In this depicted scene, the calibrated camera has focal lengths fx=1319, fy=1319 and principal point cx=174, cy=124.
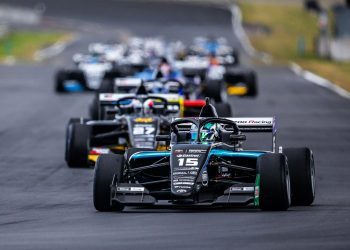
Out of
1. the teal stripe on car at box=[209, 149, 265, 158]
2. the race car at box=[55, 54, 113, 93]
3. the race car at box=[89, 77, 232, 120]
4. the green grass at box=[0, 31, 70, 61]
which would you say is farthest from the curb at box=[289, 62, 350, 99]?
the teal stripe on car at box=[209, 149, 265, 158]

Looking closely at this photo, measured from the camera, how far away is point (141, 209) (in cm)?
1512

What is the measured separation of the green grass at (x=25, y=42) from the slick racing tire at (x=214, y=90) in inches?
1473

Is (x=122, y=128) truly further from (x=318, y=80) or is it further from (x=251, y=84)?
(x=318, y=80)

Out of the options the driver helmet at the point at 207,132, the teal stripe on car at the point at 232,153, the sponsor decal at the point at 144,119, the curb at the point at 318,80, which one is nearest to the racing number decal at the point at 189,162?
the teal stripe on car at the point at 232,153

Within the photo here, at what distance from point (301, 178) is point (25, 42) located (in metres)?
68.4

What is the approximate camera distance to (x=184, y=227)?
12961 millimetres

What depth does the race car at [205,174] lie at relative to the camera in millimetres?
14062

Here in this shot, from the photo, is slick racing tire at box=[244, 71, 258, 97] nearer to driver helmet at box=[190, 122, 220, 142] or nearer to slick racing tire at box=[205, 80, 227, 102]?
slick racing tire at box=[205, 80, 227, 102]

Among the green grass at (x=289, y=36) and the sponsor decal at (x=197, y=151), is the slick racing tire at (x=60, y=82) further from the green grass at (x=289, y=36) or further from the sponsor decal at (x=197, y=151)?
the sponsor decal at (x=197, y=151)

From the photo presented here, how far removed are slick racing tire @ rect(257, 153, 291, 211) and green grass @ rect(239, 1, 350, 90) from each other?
111ft

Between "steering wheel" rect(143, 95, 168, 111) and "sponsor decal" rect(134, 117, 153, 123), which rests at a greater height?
"steering wheel" rect(143, 95, 168, 111)

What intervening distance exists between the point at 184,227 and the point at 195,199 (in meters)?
1.27

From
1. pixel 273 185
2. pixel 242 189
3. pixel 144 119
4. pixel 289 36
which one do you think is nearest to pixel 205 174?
pixel 242 189

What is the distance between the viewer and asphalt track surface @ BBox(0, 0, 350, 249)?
12.0m
